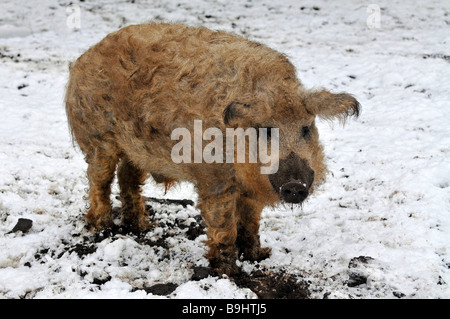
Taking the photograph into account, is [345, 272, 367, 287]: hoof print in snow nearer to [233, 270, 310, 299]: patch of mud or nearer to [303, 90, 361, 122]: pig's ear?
[233, 270, 310, 299]: patch of mud

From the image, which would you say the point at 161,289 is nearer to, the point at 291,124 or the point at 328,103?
the point at 291,124

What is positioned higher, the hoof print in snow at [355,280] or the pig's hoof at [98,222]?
the hoof print in snow at [355,280]

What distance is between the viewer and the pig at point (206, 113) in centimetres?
338

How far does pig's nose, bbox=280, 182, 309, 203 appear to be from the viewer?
3180mm

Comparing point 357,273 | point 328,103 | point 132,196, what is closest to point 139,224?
point 132,196

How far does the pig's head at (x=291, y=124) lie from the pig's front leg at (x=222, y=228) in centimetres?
47

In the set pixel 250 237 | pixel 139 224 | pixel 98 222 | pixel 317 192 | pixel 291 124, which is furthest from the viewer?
pixel 317 192

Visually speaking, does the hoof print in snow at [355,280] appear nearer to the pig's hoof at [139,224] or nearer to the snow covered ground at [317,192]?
the snow covered ground at [317,192]

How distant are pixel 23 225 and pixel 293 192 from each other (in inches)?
116

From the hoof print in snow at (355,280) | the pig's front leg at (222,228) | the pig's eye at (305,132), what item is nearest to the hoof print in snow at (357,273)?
the hoof print in snow at (355,280)

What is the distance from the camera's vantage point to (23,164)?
19.4 feet

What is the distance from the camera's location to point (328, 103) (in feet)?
11.3

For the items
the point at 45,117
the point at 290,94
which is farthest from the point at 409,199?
the point at 45,117

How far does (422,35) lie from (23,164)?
26.2ft
